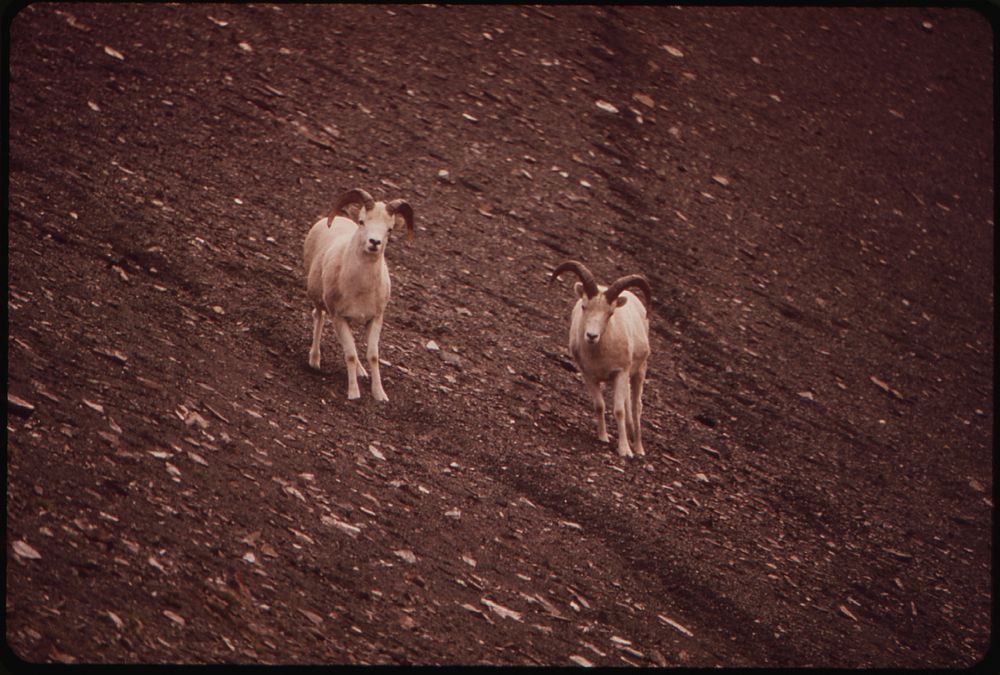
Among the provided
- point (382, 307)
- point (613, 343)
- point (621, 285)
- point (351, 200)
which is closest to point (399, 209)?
point (351, 200)

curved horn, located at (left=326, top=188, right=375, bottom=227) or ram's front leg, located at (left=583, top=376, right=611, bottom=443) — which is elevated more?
curved horn, located at (left=326, top=188, right=375, bottom=227)

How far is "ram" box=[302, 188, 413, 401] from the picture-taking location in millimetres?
10500

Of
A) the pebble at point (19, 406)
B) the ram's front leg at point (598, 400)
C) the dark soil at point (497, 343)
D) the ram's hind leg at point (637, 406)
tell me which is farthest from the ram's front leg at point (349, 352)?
the pebble at point (19, 406)

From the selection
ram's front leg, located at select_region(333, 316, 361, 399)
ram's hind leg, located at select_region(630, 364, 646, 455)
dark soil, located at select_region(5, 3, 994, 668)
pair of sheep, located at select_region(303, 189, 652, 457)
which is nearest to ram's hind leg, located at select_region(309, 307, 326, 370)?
pair of sheep, located at select_region(303, 189, 652, 457)

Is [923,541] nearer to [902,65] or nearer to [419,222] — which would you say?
[419,222]

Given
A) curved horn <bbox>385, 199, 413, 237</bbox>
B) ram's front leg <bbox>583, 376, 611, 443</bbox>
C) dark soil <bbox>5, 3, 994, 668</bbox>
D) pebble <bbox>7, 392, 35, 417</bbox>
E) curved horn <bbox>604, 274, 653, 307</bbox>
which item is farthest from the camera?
ram's front leg <bbox>583, 376, 611, 443</bbox>

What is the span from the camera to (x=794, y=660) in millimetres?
9180

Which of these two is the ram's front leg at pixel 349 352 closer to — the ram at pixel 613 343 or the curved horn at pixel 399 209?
the curved horn at pixel 399 209

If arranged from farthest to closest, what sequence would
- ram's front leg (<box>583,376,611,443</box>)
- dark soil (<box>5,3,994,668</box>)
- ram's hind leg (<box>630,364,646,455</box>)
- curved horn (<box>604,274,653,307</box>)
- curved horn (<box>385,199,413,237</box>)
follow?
ram's hind leg (<box>630,364,646,455</box>)
ram's front leg (<box>583,376,611,443</box>)
curved horn (<box>604,274,653,307</box>)
curved horn (<box>385,199,413,237</box>)
dark soil (<box>5,3,994,668</box>)

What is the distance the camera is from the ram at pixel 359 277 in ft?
34.4

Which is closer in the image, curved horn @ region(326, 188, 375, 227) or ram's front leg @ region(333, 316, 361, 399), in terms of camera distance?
curved horn @ region(326, 188, 375, 227)

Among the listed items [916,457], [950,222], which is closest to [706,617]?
[916,457]

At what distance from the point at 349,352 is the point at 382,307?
509 mm

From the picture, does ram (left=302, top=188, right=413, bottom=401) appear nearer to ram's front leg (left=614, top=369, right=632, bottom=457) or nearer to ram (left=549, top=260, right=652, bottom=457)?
ram (left=549, top=260, right=652, bottom=457)
